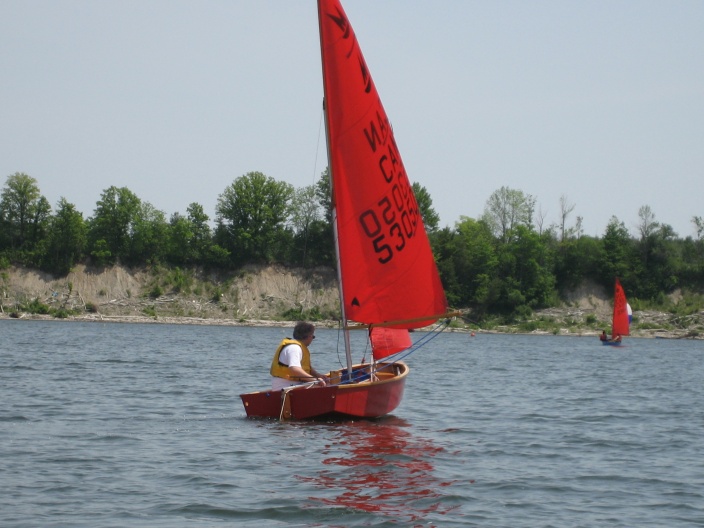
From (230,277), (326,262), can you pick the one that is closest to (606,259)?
(326,262)

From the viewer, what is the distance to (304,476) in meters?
12.7

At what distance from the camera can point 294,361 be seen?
16.6 meters

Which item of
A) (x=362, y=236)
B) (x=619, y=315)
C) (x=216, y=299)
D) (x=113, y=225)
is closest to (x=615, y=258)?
(x=619, y=315)

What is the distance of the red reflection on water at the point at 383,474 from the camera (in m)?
11.2

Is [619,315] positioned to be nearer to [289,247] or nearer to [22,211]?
[289,247]

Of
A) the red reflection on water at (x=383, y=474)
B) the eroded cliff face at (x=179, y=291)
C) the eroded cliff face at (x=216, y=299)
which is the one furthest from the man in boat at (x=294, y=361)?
the eroded cliff face at (x=179, y=291)

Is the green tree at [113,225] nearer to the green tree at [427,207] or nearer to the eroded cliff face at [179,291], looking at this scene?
the eroded cliff face at [179,291]

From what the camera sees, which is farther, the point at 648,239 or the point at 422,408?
the point at 648,239

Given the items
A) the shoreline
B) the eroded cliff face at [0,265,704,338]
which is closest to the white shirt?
the shoreline

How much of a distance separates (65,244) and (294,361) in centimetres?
8010

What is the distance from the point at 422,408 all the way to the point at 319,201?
84.5 m

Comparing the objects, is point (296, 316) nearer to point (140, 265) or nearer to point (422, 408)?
point (140, 265)

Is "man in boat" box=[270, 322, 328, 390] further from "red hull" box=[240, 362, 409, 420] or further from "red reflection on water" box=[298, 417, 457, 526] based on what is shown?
"red reflection on water" box=[298, 417, 457, 526]

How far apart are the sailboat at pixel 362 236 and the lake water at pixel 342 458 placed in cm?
56
